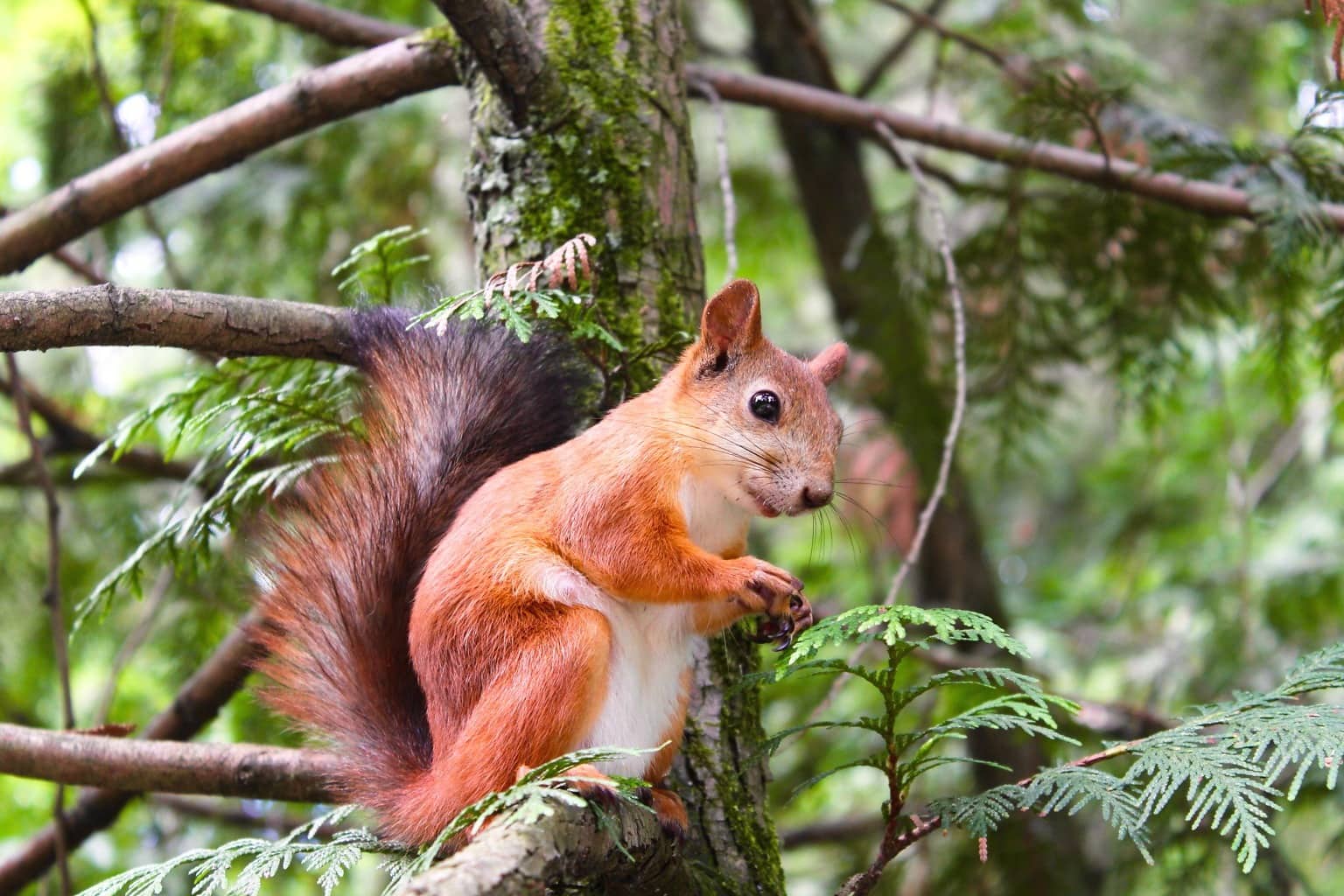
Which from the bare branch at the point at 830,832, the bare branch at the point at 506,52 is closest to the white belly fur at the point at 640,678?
the bare branch at the point at 506,52

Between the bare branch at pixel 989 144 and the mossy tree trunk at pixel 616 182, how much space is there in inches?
21.9

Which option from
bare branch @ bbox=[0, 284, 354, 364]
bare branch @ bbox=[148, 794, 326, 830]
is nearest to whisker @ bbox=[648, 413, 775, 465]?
bare branch @ bbox=[0, 284, 354, 364]

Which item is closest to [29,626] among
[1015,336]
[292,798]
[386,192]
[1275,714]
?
[386,192]

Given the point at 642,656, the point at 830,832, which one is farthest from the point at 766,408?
the point at 830,832

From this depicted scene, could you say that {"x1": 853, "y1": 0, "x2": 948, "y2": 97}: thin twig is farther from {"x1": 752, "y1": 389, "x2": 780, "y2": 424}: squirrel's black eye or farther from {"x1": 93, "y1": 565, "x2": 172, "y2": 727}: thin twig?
{"x1": 93, "y1": 565, "x2": 172, "y2": 727}: thin twig

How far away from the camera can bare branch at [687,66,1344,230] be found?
2.64 meters

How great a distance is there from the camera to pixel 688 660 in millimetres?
1828

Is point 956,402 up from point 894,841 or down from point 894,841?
up

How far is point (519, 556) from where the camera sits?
173 cm

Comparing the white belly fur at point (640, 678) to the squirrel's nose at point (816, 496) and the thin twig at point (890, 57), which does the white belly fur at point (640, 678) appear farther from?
the thin twig at point (890, 57)

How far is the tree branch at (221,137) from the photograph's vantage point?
2238 mm

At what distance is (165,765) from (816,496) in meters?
1.21

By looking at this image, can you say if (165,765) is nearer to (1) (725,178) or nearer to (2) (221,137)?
(2) (221,137)

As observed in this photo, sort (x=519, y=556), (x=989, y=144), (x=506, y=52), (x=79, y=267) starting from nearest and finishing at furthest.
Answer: (x=519, y=556) → (x=506, y=52) → (x=989, y=144) → (x=79, y=267)
